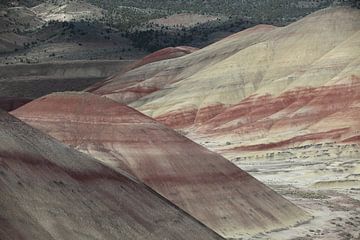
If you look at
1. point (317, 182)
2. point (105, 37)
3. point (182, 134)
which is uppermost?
point (105, 37)

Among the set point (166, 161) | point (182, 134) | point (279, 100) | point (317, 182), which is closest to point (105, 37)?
point (279, 100)

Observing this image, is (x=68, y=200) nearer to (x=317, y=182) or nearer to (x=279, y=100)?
(x=317, y=182)

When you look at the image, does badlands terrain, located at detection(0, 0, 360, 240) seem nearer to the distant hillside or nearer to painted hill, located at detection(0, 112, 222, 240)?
painted hill, located at detection(0, 112, 222, 240)

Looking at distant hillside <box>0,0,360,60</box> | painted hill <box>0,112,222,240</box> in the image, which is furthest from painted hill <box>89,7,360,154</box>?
painted hill <box>0,112,222,240</box>

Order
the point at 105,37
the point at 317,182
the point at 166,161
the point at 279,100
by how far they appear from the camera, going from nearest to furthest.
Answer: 1. the point at 166,161
2. the point at 317,182
3. the point at 279,100
4. the point at 105,37

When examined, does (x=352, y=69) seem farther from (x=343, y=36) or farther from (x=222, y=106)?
(x=222, y=106)

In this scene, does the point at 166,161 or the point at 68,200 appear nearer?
the point at 68,200

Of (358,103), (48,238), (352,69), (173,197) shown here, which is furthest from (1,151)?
(352,69)

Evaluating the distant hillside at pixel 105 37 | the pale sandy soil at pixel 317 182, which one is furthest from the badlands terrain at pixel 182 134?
the distant hillside at pixel 105 37
